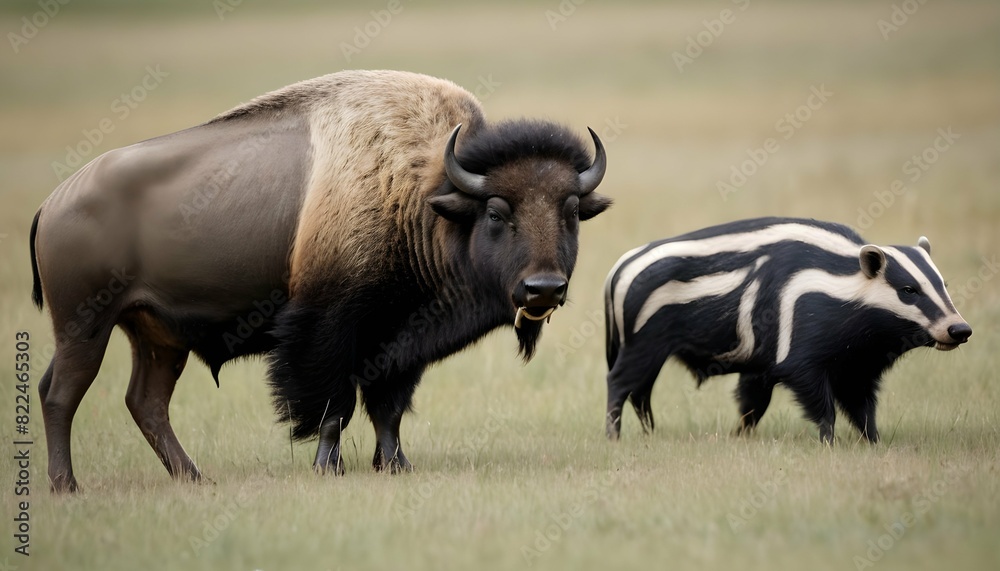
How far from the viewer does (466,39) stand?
57.7 m

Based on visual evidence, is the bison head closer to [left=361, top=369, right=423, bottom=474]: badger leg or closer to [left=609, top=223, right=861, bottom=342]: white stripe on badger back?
[left=361, top=369, right=423, bottom=474]: badger leg

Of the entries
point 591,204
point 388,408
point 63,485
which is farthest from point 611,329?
point 63,485

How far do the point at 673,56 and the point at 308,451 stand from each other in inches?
1672

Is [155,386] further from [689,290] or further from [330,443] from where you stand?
[689,290]

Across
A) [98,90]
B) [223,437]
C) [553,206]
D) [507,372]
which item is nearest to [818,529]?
[553,206]

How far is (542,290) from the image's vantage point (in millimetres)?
8094

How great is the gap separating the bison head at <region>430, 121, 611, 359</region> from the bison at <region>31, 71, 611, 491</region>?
16 mm

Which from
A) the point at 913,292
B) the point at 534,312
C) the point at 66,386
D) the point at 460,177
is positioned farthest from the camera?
the point at 913,292

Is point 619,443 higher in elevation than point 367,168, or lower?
lower

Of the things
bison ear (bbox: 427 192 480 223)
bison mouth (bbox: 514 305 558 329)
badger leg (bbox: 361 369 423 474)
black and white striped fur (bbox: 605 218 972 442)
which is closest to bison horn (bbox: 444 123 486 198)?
bison ear (bbox: 427 192 480 223)

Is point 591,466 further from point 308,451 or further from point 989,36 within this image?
point 989,36

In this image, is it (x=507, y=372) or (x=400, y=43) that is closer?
(x=507, y=372)

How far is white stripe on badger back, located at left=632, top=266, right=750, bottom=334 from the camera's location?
995 cm

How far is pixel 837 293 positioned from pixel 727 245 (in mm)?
1100
